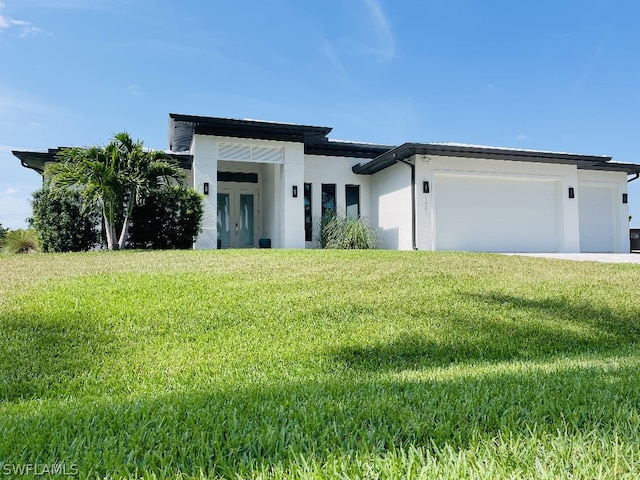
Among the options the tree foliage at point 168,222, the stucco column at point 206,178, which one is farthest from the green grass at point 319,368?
the stucco column at point 206,178

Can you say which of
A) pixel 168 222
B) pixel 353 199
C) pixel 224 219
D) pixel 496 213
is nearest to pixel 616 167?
pixel 496 213

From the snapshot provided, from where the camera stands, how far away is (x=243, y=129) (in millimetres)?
13680

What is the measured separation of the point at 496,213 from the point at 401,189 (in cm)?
369

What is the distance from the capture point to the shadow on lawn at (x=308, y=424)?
158 centimetres

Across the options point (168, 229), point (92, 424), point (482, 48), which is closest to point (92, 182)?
point (168, 229)

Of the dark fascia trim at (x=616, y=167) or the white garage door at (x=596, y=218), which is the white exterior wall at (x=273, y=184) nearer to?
the dark fascia trim at (x=616, y=167)

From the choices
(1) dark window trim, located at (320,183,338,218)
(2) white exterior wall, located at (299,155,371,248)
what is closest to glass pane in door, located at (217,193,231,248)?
(2) white exterior wall, located at (299,155,371,248)

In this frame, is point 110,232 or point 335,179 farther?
point 335,179

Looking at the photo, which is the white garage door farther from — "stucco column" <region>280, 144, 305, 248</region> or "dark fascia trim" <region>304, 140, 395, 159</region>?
"stucco column" <region>280, 144, 305, 248</region>

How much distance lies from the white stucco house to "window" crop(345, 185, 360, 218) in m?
0.04

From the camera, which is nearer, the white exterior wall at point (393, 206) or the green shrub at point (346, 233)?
the white exterior wall at point (393, 206)

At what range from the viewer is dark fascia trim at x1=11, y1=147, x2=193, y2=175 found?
1334 cm

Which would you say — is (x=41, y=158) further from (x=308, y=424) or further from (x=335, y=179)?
(x=308, y=424)

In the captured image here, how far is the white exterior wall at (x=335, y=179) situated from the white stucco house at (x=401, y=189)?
0.04 metres
